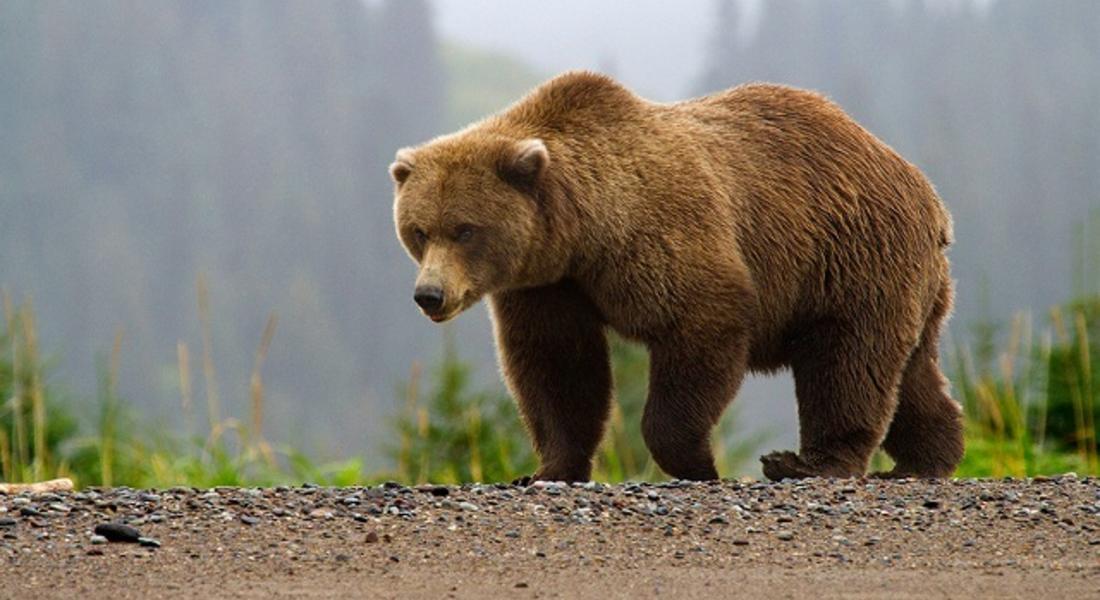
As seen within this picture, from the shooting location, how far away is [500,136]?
21.0 feet

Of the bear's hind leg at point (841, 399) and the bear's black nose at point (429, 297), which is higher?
the bear's black nose at point (429, 297)

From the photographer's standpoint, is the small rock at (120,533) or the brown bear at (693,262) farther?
the brown bear at (693,262)

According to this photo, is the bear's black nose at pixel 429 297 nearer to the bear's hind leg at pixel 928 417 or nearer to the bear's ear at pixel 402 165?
the bear's ear at pixel 402 165

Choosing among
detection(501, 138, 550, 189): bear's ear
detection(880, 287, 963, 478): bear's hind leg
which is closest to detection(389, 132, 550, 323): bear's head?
detection(501, 138, 550, 189): bear's ear

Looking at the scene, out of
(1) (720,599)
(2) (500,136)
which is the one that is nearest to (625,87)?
(2) (500,136)

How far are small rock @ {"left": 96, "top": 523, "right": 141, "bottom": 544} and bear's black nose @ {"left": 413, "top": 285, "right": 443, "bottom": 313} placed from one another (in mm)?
A: 1462

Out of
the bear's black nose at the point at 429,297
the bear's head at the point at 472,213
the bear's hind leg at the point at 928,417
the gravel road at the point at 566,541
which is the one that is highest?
the bear's head at the point at 472,213

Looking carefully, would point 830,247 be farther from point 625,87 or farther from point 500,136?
point 500,136

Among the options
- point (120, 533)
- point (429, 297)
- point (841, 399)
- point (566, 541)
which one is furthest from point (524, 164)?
point (120, 533)

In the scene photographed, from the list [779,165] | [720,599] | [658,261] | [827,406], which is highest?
[779,165]

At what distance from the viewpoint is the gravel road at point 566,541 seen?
442 centimetres

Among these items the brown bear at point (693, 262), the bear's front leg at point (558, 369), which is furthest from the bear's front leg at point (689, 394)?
the bear's front leg at point (558, 369)

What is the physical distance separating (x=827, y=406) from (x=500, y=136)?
1.96 meters

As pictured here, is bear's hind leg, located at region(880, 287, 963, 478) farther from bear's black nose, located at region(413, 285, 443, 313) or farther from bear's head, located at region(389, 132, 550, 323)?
bear's black nose, located at region(413, 285, 443, 313)
